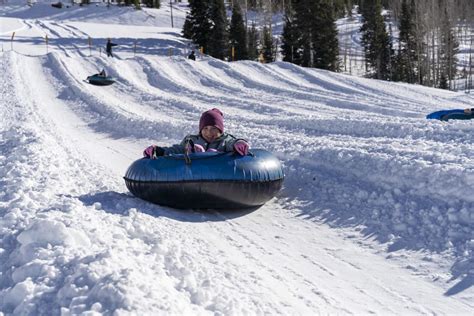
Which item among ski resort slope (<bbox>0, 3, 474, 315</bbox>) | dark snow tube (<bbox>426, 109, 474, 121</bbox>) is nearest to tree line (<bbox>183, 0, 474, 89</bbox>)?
dark snow tube (<bbox>426, 109, 474, 121</bbox>)

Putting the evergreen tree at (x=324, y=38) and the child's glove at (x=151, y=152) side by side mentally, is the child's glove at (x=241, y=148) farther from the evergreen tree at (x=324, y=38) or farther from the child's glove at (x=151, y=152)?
the evergreen tree at (x=324, y=38)

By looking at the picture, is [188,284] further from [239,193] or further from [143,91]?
[143,91]

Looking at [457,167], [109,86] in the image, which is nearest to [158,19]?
[109,86]

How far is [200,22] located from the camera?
4212cm

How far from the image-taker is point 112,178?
750cm

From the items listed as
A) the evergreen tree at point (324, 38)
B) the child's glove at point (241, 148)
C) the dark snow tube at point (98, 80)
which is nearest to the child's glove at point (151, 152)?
the child's glove at point (241, 148)

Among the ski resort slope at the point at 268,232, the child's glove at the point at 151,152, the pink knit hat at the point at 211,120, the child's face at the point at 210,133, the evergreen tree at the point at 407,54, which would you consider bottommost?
the ski resort slope at the point at 268,232

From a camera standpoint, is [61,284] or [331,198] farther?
[331,198]

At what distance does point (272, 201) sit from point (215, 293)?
2896 millimetres

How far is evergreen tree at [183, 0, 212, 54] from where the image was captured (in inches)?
1630

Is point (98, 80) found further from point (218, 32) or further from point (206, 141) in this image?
point (218, 32)

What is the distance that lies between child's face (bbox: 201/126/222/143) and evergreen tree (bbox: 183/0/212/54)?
3546 centimetres

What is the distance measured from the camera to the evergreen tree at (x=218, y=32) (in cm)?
4041

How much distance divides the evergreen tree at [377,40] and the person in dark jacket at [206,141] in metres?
36.5
